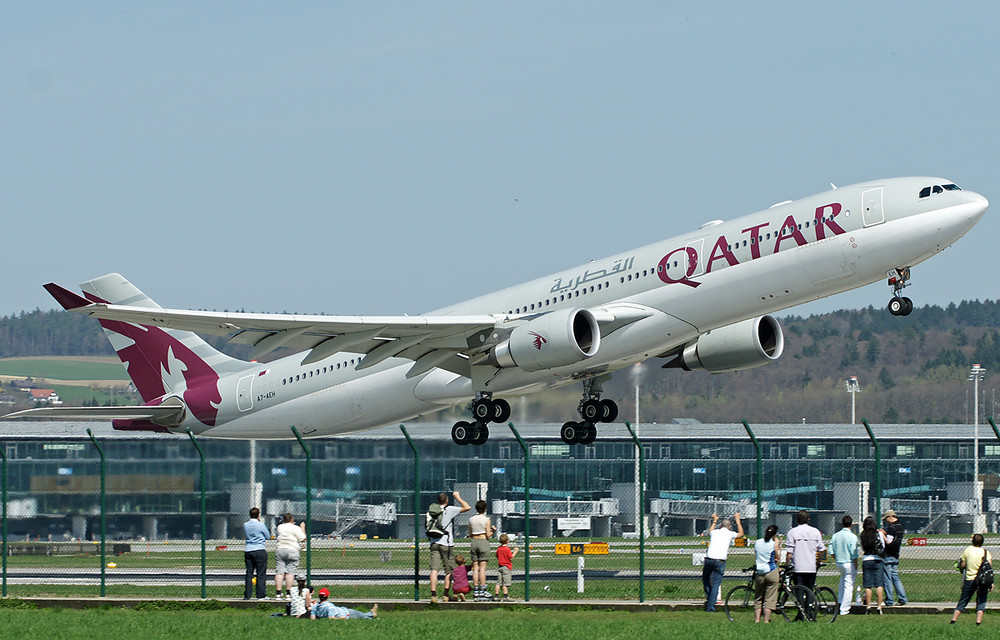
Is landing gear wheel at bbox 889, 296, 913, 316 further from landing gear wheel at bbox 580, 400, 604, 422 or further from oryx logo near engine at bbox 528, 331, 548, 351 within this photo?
landing gear wheel at bbox 580, 400, 604, 422

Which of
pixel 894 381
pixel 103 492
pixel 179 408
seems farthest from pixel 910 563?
pixel 894 381

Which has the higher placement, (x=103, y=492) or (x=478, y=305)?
(x=478, y=305)

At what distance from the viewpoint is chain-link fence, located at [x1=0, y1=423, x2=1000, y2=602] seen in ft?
88.4

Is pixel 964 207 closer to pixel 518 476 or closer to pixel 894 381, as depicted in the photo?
pixel 518 476

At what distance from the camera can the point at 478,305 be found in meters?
35.6

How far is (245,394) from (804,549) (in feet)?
75.9

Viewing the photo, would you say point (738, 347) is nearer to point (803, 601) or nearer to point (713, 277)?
point (713, 277)

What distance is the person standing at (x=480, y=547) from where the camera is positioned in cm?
2438

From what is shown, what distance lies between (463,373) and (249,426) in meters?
7.99

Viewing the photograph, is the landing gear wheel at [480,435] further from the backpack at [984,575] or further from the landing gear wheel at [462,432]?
the backpack at [984,575]

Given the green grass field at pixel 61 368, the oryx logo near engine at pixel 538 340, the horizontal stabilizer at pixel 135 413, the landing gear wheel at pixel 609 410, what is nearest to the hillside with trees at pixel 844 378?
the landing gear wheel at pixel 609 410

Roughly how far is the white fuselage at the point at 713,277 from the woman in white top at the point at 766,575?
10156 millimetres

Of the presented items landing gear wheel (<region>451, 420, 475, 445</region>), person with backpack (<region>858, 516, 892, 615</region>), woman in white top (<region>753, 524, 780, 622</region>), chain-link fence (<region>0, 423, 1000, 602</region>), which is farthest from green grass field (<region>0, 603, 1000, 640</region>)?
landing gear wheel (<region>451, 420, 475, 445</region>)

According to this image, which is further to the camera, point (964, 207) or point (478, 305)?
point (478, 305)
